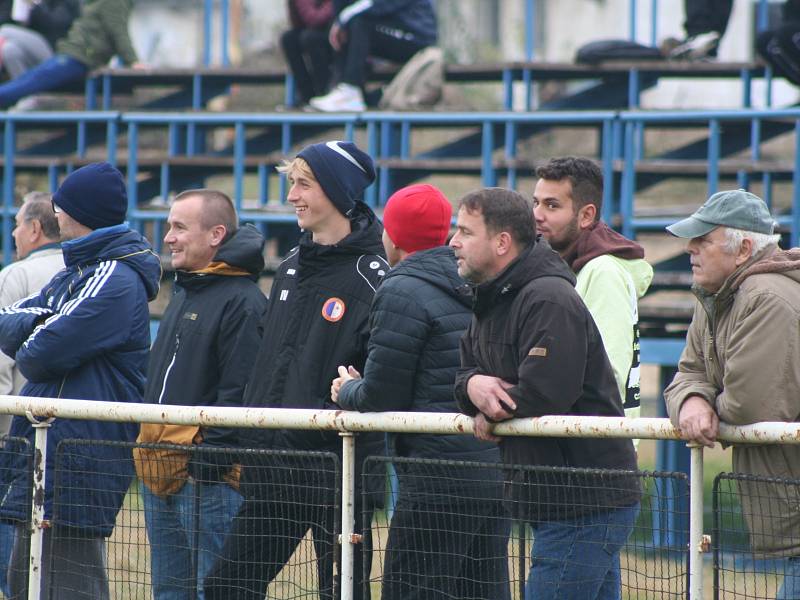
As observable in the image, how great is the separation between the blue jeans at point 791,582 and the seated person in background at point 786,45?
18.3 ft

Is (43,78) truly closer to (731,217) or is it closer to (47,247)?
(47,247)

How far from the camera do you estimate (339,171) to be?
4.43 metres

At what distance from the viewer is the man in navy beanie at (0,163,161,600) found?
14.6ft

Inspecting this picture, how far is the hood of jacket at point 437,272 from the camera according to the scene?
403cm

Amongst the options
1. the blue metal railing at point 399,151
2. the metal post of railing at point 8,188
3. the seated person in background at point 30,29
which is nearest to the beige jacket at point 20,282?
the blue metal railing at point 399,151

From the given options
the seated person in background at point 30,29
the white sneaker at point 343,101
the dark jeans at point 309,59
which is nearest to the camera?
the white sneaker at point 343,101

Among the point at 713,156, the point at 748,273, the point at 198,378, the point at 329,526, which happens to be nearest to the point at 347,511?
the point at 329,526

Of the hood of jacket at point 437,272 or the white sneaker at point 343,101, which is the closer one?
the hood of jacket at point 437,272

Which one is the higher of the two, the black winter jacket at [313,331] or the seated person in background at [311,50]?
the seated person in background at [311,50]

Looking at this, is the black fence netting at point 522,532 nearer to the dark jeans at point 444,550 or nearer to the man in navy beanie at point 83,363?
the dark jeans at point 444,550

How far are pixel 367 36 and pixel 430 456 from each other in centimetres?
613

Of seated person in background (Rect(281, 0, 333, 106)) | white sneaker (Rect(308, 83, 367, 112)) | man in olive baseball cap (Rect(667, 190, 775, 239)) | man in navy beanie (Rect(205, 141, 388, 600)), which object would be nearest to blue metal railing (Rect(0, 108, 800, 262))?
white sneaker (Rect(308, 83, 367, 112))

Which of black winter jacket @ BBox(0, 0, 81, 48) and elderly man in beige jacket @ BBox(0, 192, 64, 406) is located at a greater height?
black winter jacket @ BBox(0, 0, 81, 48)

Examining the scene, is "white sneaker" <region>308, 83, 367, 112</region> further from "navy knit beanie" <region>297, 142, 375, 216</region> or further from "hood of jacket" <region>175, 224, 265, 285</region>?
"navy knit beanie" <region>297, 142, 375, 216</region>
